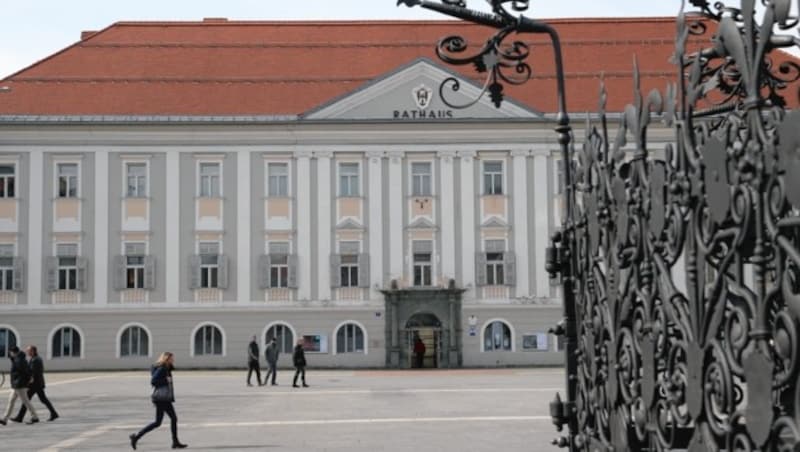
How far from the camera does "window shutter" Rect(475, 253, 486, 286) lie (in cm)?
4903

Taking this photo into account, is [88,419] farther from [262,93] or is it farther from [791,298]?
[262,93]

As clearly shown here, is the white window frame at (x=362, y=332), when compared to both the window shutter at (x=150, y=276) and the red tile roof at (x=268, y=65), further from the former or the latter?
the red tile roof at (x=268, y=65)

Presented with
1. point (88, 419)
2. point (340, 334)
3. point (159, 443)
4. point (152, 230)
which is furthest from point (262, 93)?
point (159, 443)

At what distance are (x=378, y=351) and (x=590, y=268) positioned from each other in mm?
43657

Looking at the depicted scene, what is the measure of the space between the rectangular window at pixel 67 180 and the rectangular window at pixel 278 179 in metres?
8.67

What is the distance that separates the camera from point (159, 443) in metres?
17.2

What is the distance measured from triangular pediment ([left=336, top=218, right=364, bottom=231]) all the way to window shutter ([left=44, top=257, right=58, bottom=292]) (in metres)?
12.7

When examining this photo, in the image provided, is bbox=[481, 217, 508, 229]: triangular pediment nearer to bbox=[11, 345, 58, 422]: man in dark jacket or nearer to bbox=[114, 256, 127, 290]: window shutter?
bbox=[114, 256, 127, 290]: window shutter

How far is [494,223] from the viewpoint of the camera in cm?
4941

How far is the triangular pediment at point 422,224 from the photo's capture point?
1940 inches

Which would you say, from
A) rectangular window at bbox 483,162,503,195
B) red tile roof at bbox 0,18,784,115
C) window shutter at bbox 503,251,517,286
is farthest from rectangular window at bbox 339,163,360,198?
window shutter at bbox 503,251,517,286

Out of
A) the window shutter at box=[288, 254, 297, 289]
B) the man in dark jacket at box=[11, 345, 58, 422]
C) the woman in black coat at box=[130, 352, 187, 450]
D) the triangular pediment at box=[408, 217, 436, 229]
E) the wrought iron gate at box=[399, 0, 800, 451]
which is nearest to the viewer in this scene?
the wrought iron gate at box=[399, 0, 800, 451]

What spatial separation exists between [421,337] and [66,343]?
15699 mm

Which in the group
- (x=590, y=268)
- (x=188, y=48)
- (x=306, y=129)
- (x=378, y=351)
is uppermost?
(x=188, y=48)
